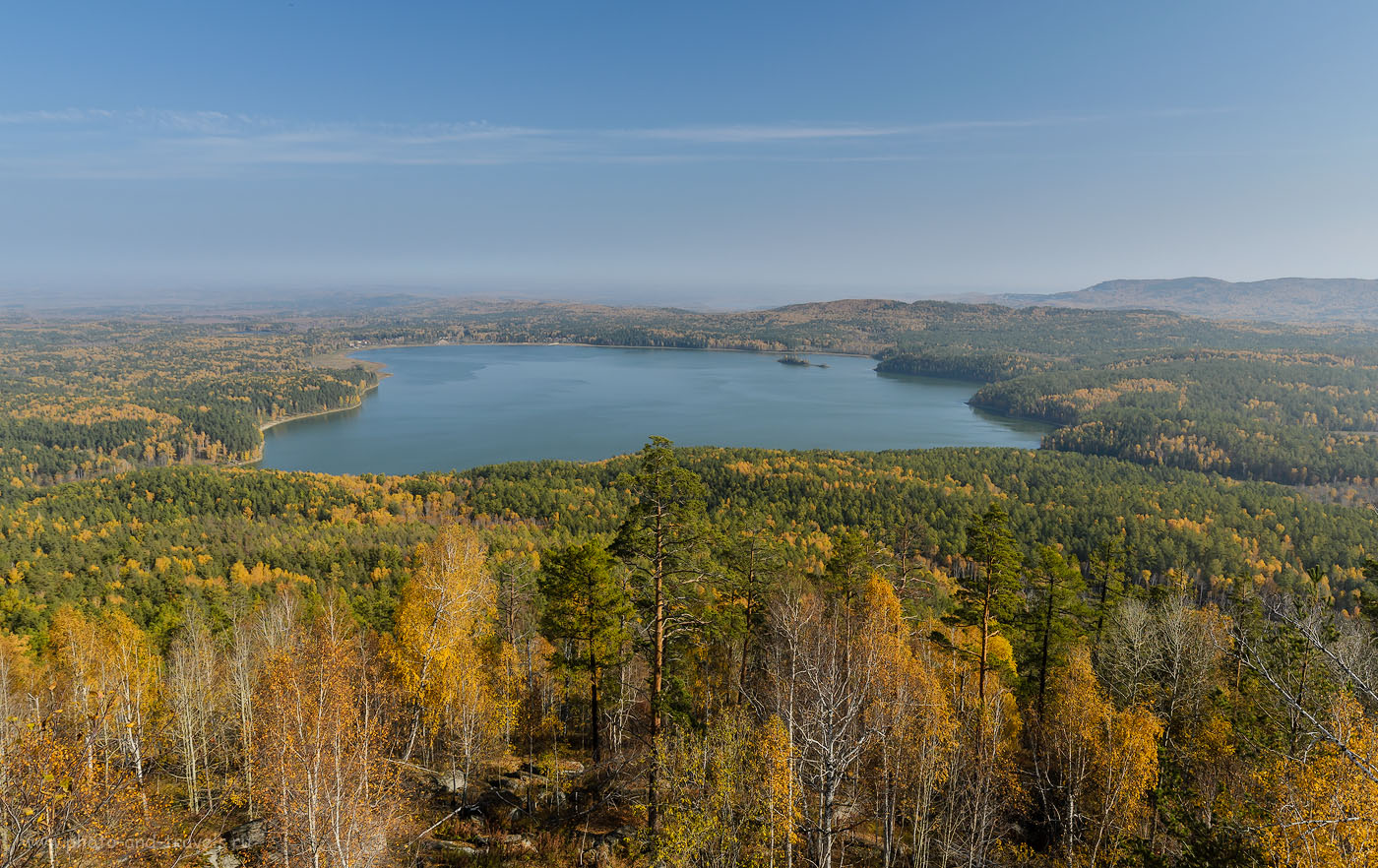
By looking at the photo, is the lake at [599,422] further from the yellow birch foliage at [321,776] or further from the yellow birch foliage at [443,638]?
the yellow birch foliage at [321,776]

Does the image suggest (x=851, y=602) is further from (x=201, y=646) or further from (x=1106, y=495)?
(x=1106, y=495)

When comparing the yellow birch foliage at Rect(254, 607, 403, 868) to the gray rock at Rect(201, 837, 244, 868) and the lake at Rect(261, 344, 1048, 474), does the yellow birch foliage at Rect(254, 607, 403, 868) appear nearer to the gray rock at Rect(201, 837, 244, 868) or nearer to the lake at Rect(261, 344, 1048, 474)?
the gray rock at Rect(201, 837, 244, 868)

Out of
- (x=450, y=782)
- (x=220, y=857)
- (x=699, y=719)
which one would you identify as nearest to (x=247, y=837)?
(x=220, y=857)

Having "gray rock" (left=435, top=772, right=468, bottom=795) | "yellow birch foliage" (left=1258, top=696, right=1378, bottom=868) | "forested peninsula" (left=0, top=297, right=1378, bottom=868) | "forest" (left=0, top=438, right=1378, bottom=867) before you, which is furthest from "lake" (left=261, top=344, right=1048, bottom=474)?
"yellow birch foliage" (left=1258, top=696, right=1378, bottom=868)

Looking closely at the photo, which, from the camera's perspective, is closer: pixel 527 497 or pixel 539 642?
pixel 539 642

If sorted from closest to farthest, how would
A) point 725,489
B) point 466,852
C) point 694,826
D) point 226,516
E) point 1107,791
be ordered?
point 694,826
point 1107,791
point 466,852
point 226,516
point 725,489

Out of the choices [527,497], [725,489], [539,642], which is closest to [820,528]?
[725,489]

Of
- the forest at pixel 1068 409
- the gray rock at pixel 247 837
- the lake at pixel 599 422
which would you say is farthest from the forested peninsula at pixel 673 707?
the forest at pixel 1068 409
